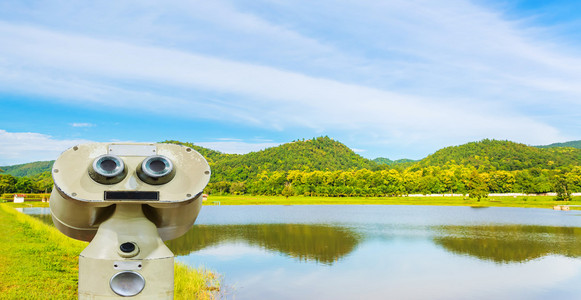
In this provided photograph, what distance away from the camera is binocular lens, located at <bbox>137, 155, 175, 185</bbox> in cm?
344

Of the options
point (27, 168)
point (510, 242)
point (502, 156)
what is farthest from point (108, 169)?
point (27, 168)

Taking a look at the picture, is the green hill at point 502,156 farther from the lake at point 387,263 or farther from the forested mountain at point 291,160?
the lake at point 387,263

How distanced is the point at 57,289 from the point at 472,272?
14.2 meters

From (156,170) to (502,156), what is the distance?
547ft

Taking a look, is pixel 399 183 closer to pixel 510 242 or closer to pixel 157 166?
pixel 510 242

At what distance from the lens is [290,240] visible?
25422mm

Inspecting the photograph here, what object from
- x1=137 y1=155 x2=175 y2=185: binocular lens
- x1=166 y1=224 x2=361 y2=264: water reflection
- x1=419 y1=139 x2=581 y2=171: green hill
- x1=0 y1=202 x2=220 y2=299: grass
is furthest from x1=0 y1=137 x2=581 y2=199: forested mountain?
x1=137 y1=155 x2=175 y2=185: binocular lens

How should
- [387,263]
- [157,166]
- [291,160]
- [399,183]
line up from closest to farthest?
[157,166] → [387,263] → [399,183] → [291,160]

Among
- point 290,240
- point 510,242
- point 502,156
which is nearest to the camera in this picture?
A: point 290,240

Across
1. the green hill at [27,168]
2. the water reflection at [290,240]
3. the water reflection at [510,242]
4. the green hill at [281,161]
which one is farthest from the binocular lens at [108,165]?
the green hill at [27,168]

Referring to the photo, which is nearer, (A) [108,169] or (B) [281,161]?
(A) [108,169]

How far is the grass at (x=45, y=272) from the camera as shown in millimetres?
8031

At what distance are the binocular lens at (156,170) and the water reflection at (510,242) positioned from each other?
19208 mm

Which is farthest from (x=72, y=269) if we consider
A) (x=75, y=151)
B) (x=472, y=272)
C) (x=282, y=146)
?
(x=282, y=146)
